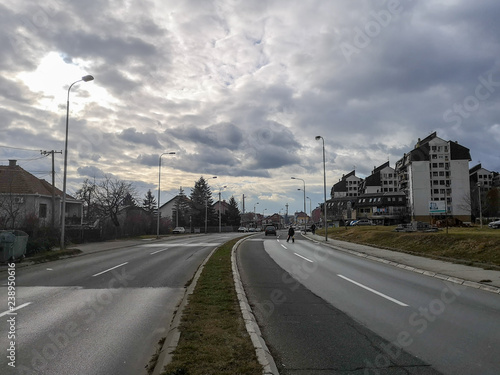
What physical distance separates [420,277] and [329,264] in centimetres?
494

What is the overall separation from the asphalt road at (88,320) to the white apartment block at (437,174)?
286ft

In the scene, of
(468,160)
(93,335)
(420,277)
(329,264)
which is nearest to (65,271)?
(93,335)

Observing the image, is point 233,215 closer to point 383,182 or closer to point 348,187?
point 383,182

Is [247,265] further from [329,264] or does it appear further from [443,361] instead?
[443,361]

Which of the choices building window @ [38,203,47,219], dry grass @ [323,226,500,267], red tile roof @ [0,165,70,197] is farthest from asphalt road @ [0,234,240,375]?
building window @ [38,203,47,219]

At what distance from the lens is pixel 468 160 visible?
298ft

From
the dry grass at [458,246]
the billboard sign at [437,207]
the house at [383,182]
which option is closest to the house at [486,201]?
the house at [383,182]

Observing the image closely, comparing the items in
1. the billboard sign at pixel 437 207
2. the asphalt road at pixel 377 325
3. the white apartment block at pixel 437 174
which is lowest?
the asphalt road at pixel 377 325

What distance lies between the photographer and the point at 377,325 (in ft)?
23.7

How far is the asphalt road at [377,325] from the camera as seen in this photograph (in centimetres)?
525

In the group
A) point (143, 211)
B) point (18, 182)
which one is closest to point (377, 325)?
point (18, 182)

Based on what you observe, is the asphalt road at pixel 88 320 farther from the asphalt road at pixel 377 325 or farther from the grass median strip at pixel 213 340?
the asphalt road at pixel 377 325

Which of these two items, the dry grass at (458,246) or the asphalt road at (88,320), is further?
the dry grass at (458,246)

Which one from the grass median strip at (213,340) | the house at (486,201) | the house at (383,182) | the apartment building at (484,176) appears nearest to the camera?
the grass median strip at (213,340)
